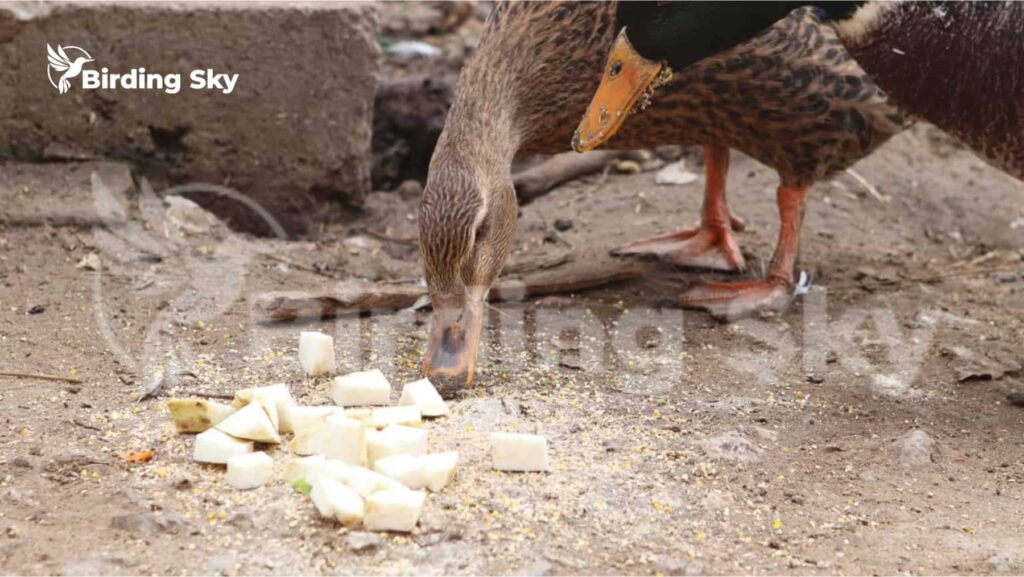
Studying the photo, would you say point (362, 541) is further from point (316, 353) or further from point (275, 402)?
point (316, 353)

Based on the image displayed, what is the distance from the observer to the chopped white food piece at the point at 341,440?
3148mm

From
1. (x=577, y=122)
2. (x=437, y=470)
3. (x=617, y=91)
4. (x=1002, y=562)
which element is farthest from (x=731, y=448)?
(x=577, y=122)

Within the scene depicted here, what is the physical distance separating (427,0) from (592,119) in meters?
4.00

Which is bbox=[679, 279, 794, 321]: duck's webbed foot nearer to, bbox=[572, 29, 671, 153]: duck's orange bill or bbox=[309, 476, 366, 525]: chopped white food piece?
bbox=[572, 29, 671, 153]: duck's orange bill

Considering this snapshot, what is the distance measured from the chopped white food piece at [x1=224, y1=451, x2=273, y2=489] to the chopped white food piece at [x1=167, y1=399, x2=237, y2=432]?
289mm

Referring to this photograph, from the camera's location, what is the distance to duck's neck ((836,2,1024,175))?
398 cm

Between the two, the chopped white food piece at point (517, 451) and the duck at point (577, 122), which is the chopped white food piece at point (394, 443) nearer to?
the chopped white food piece at point (517, 451)

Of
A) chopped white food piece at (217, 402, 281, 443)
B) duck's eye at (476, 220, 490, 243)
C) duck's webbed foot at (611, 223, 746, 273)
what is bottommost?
chopped white food piece at (217, 402, 281, 443)

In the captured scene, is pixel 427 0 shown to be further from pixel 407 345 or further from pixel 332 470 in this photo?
pixel 332 470

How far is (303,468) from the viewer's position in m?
3.04

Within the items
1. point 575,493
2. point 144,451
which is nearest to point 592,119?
point 575,493

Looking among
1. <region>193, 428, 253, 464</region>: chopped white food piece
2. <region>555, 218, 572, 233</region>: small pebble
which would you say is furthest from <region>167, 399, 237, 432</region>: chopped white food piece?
<region>555, 218, 572, 233</region>: small pebble

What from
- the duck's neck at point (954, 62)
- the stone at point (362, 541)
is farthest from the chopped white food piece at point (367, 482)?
the duck's neck at point (954, 62)

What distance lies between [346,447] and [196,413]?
49 cm
